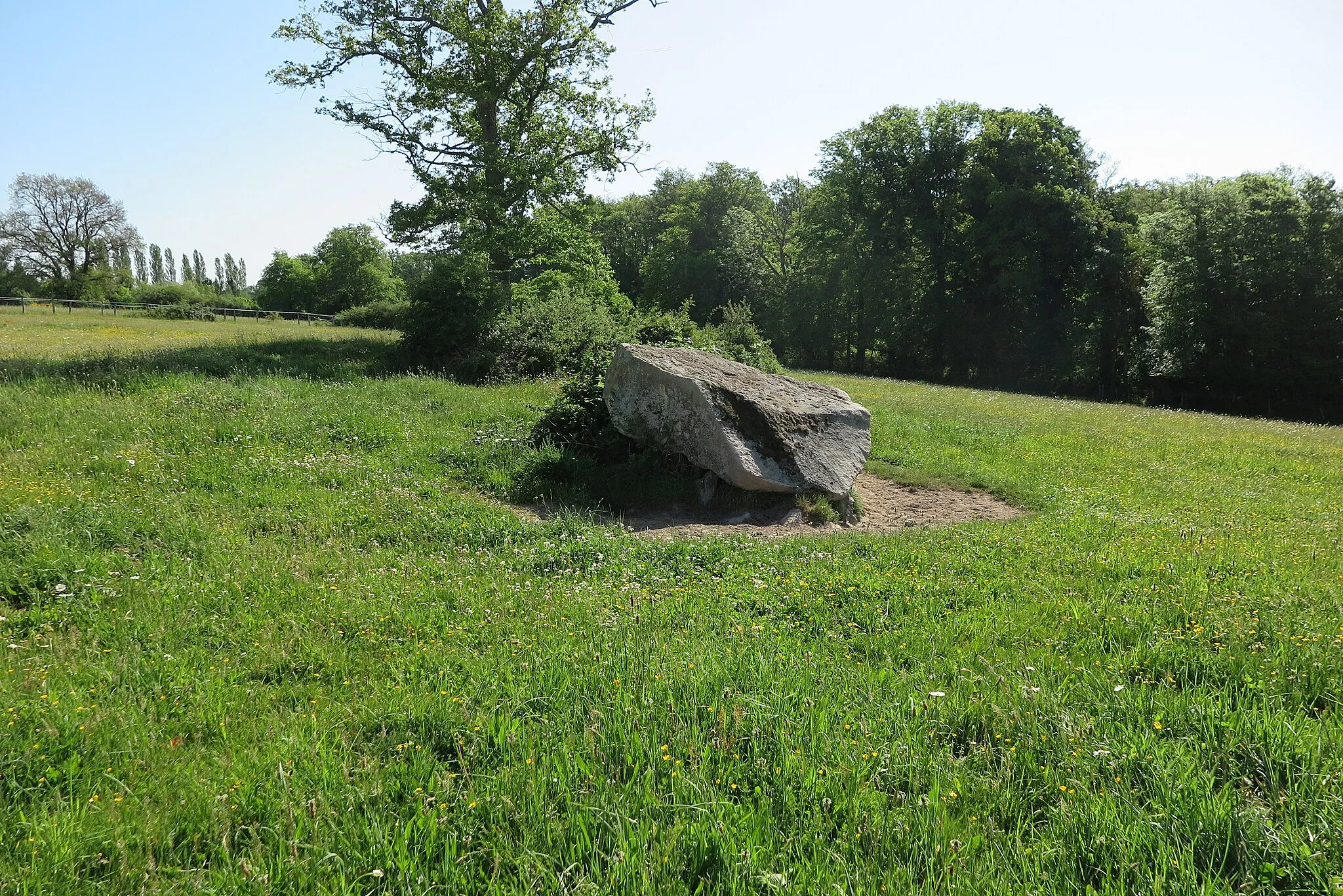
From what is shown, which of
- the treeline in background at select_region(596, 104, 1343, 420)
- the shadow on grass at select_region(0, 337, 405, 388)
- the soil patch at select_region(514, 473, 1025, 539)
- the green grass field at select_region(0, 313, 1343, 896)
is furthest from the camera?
the treeline in background at select_region(596, 104, 1343, 420)

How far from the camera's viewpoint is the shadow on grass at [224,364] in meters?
14.7

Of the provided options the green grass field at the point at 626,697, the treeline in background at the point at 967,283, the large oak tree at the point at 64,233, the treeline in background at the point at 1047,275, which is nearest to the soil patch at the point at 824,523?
the green grass field at the point at 626,697

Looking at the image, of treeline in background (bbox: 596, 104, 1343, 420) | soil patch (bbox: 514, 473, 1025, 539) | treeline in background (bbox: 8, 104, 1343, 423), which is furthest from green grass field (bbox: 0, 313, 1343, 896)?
treeline in background (bbox: 596, 104, 1343, 420)

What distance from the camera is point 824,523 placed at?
1089 centimetres

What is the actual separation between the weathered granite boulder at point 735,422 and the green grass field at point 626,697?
2.33 metres

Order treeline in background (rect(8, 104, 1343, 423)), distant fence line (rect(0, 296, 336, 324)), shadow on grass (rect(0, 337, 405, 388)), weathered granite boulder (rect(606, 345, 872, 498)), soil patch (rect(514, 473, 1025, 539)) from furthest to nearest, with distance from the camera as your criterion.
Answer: distant fence line (rect(0, 296, 336, 324)), treeline in background (rect(8, 104, 1343, 423)), shadow on grass (rect(0, 337, 405, 388)), weathered granite boulder (rect(606, 345, 872, 498)), soil patch (rect(514, 473, 1025, 539))

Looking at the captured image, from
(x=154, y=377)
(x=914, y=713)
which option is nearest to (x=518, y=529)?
(x=914, y=713)

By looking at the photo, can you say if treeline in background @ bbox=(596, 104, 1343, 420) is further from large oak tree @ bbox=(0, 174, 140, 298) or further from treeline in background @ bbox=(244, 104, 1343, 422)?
large oak tree @ bbox=(0, 174, 140, 298)

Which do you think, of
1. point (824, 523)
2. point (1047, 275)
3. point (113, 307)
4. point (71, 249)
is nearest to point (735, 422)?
point (824, 523)

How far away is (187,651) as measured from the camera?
5246 mm

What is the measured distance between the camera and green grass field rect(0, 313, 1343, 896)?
123 inches

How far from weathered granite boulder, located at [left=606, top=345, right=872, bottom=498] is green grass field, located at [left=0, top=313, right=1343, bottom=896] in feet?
7.63

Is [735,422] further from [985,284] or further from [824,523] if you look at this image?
[985,284]

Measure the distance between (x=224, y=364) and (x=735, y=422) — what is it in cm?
1353
